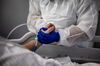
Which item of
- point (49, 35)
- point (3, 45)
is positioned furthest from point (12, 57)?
point (49, 35)

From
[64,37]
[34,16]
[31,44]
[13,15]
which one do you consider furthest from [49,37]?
[13,15]

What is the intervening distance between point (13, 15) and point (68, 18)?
2.04ft

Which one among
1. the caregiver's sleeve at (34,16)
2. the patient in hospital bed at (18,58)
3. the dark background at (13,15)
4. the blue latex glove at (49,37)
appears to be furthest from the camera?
the dark background at (13,15)

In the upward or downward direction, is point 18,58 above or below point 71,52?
above

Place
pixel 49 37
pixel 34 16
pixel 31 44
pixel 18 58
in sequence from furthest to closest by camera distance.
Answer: pixel 34 16
pixel 31 44
pixel 49 37
pixel 18 58

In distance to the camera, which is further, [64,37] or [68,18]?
[68,18]

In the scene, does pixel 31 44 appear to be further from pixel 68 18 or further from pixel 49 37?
pixel 68 18

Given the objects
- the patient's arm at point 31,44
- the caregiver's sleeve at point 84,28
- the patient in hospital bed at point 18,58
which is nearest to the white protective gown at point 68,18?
the caregiver's sleeve at point 84,28

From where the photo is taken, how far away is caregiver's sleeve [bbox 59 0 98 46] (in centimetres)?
131

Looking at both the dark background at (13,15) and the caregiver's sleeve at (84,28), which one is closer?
the caregiver's sleeve at (84,28)

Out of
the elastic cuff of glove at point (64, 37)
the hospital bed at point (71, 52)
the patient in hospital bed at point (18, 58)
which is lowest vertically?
the hospital bed at point (71, 52)

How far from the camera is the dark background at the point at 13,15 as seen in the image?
5.88 ft

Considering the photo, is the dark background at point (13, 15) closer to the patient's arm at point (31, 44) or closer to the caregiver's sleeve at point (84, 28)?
the patient's arm at point (31, 44)

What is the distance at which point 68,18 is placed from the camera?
4.79 feet
